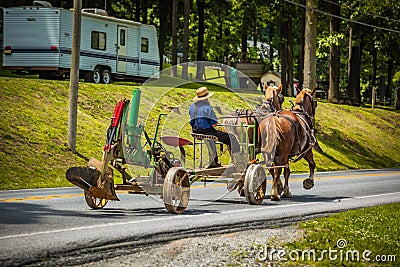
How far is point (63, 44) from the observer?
106 ft

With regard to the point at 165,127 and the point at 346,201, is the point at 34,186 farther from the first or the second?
the point at 346,201

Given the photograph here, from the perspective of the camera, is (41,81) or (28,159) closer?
(28,159)

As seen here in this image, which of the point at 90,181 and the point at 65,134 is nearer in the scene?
the point at 90,181

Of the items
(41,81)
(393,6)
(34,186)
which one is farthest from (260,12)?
(34,186)

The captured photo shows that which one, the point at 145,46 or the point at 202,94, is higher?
the point at 145,46

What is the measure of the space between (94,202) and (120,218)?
129 cm

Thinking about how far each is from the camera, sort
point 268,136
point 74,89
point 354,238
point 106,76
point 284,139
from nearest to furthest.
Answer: point 354,238
point 268,136
point 284,139
point 74,89
point 106,76

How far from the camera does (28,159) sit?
21.4 metres

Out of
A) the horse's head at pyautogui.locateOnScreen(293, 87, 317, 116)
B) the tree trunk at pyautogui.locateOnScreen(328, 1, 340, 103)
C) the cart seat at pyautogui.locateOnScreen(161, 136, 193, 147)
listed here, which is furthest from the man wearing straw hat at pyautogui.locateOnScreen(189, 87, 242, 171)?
the tree trunk at pyautogui.locateOnScreen(328, 1, 340, 103)

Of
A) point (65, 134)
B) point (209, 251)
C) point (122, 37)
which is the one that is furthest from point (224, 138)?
point (122, 37)

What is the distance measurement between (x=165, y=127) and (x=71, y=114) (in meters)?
8.71

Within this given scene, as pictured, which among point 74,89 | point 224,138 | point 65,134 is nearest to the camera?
point 224,138

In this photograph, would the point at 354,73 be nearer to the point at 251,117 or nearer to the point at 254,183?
the point at 251,117

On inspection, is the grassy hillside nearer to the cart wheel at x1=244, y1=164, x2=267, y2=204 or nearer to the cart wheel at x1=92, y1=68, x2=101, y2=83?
the cart wheel at x1=244, y1=164, x2=267, y2=204
